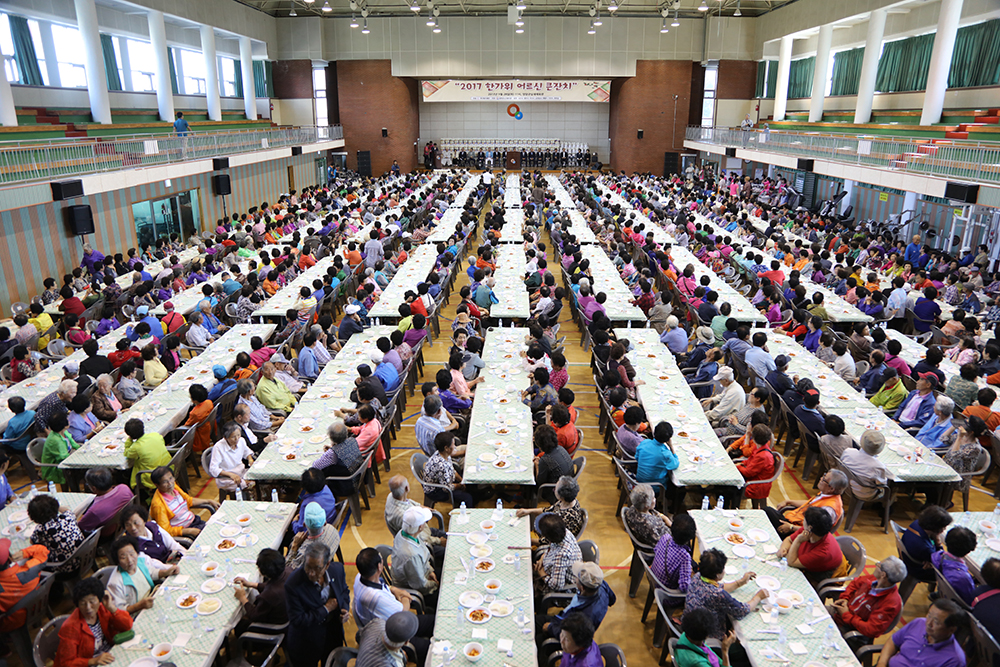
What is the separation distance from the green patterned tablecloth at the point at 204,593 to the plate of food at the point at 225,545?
30 mm

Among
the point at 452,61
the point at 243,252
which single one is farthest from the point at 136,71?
the point at 452,61

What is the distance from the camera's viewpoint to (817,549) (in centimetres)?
546

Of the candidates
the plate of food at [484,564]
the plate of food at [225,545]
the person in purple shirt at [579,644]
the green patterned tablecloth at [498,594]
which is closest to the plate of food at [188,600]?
the plate of food at [225,545]

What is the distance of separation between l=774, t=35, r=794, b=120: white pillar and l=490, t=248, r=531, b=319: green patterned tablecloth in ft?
Answer: 81.5

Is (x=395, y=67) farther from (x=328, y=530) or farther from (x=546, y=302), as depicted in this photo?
(x=328, y=530)

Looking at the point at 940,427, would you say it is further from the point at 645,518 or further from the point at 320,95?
the point at 320,95

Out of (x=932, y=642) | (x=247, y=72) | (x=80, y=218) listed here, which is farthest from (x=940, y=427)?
(x=247, y=72)

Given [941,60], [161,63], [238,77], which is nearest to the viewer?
[941,60]

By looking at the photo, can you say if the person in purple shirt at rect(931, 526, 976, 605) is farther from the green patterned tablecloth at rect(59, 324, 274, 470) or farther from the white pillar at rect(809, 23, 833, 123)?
the white pillar at rect(809, 23, 833, 123)

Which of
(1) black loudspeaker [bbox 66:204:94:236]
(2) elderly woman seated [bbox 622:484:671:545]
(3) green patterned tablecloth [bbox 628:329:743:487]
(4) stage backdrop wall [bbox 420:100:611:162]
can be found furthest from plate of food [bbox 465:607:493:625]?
(4) stage backdrop wall [bbox 420:100:611:162]

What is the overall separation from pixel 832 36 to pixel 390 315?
29.9 metres

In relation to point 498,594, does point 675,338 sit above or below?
above

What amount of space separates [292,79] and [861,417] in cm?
3887

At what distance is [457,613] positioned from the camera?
5.04m
